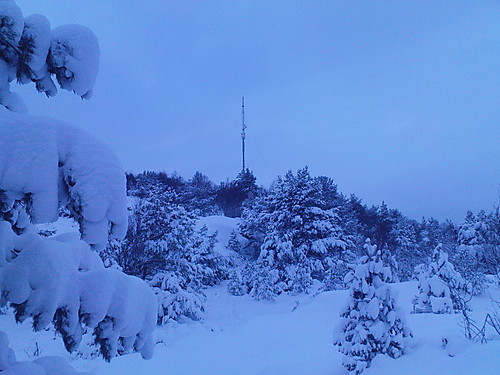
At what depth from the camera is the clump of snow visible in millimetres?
1635

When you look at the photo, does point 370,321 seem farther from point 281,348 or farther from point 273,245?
point 273,245

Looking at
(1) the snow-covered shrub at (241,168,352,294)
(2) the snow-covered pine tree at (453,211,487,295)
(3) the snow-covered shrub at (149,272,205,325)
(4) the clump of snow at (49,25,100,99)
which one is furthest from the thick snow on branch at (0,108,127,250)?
(2) the snow-covered pine tree at (453,211,487,295)

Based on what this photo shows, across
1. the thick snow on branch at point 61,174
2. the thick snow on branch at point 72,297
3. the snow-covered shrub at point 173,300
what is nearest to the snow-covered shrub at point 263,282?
the snow-covered shrub at point 173,300

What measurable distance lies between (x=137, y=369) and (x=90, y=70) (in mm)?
6579

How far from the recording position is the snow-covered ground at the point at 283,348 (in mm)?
4694

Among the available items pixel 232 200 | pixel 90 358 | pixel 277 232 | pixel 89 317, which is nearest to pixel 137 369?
pixel 90 358

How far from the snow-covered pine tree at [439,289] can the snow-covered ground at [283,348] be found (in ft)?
2.60

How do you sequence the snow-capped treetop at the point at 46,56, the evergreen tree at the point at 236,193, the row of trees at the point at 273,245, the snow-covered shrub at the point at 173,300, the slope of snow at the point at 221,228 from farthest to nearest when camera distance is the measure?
the evergreen tree at the point at 236,193
the slope of snow at the point at 221,228
the row of trees at the point at 273,245
the snow-covered shrub at the point at 173,300
the snow-capped treetop at the point at 46,56

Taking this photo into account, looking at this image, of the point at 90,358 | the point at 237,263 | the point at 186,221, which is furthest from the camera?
the point at 237,263

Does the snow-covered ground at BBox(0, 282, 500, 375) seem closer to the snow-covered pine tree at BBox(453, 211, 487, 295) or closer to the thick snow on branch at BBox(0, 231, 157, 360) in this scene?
the thick snow on branch at BBox(0, 231, 157, 360)

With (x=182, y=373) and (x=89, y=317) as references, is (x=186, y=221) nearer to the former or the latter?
(x=182, y=373)

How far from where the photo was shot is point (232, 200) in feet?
123

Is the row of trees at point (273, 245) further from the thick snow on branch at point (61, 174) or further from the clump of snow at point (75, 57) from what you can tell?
the thick snow on branch at point (61, 174)

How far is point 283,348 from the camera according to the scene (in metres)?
8.10
